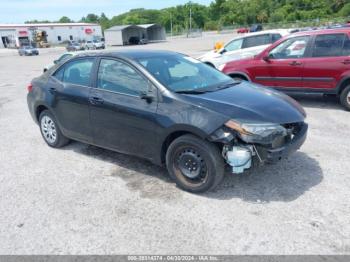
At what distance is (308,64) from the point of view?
707cm

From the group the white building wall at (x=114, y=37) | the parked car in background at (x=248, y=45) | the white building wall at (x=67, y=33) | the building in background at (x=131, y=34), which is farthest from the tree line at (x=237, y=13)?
the parked car in background at (x=248, y=45)

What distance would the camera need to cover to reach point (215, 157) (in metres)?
3.53

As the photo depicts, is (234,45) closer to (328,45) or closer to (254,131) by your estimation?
(328,45)

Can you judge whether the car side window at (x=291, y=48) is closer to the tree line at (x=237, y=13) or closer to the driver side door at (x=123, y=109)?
the driver side door at (x=123, y=109)

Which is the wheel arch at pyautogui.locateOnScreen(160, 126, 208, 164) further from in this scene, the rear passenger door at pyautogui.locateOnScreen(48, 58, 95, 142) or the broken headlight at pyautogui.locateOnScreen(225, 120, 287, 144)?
the rear passenger door at pyautogui.locateOnScreen(48, 58, 95, 142)

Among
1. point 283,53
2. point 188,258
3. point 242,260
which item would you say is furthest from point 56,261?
point 283,53

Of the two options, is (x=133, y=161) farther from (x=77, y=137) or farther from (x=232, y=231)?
(x=232, y=231)

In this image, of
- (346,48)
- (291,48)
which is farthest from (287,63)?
(346,48)

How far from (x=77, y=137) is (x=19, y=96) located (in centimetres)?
750

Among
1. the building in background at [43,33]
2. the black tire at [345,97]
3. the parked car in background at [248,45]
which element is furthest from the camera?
the building in background at [43,33]

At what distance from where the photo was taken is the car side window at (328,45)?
680 cm

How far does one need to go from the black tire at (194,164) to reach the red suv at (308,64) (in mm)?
4532

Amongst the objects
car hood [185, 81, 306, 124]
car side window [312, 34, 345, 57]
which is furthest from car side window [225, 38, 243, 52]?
car hood [185, 81, 306, 124]

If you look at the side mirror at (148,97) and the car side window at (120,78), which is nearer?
the side mirror at (148,97)
